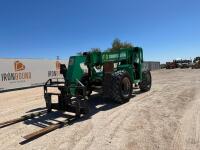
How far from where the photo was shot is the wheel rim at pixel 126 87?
9664 mm

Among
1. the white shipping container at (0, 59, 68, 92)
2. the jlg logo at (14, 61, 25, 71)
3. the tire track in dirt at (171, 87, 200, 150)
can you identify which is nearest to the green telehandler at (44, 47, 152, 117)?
the tire track in dirt at (171, 87, 200, 150)

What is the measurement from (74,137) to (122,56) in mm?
6323

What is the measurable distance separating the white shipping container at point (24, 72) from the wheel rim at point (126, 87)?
11399 millimetres

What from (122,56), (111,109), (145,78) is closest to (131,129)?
(111,109)

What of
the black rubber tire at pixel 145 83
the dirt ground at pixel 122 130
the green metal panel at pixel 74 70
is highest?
the green metal panel at pixel 74 70

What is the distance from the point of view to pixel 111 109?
8.39 metres

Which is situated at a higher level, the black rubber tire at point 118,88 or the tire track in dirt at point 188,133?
the black rubber tire at point 118,88

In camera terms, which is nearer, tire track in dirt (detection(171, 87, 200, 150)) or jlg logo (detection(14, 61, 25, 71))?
tire track in dirt (detection(171, 87, 200, 150))

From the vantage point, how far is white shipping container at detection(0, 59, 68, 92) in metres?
17.8

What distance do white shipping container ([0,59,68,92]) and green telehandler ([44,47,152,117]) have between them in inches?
380

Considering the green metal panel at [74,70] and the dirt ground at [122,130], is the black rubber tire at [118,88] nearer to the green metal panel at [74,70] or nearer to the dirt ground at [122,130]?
the dirt ground at [122,130]

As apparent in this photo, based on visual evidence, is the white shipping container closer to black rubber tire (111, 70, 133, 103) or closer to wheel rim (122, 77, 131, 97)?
wheel rim (122, 77, 131, 97)

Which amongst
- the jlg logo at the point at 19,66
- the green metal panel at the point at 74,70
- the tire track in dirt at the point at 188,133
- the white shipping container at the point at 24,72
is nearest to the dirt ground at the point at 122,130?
the tire track in dirt at the point at 188,133

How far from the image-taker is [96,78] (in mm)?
9766
